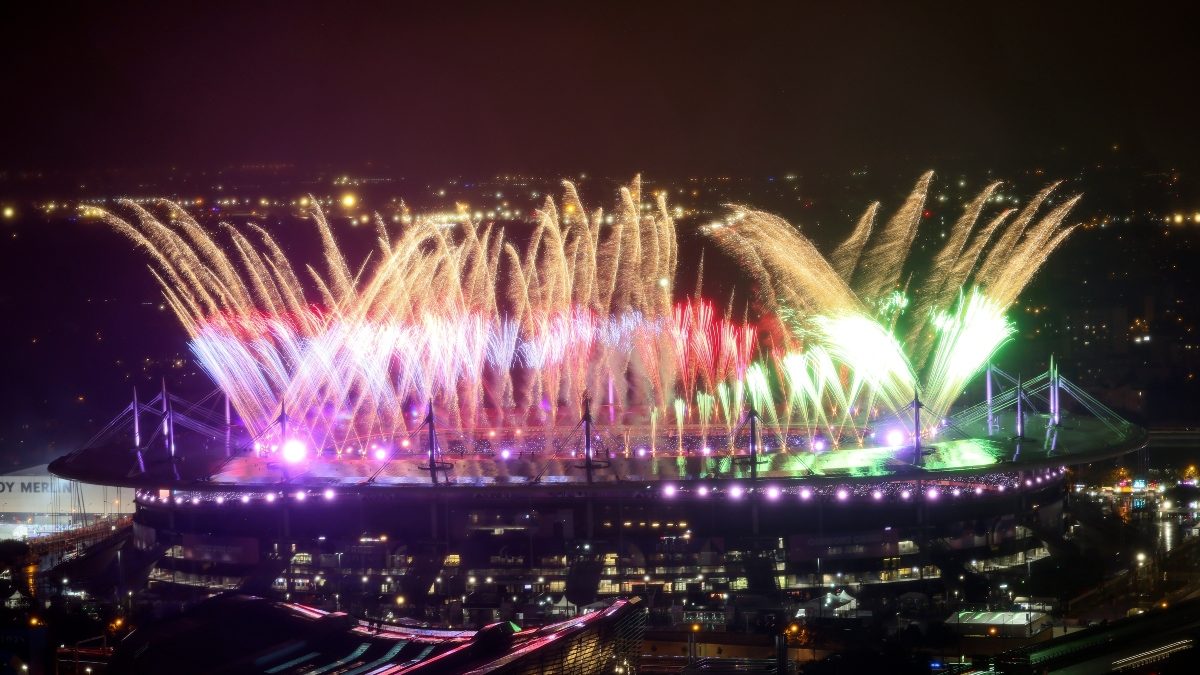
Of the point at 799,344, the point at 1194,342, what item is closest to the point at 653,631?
the point at 799,344

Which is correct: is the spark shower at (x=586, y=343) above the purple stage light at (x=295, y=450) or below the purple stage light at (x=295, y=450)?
above

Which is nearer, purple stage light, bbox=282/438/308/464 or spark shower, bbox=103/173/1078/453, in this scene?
purple stage light, bbox=282/438/308/464

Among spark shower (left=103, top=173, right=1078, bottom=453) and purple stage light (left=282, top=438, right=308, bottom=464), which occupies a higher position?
spark shower (left=103, top=173, right=1078, bottom=453)

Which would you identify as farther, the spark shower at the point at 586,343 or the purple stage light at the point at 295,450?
the spark shower at the point at 586,343

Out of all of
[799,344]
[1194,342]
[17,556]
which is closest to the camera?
[17,556]

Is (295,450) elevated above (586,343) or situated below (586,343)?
below

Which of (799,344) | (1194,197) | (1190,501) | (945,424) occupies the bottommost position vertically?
(1190,501)

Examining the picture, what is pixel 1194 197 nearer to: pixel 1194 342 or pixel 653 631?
pixel 1194 342

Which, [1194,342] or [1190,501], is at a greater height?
[1194,342]
